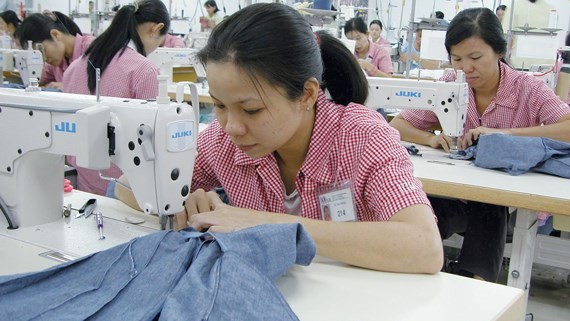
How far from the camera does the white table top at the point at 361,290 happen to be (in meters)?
1.11

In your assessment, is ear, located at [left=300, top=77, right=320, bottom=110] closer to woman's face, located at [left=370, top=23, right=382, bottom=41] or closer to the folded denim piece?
the folded denim piece

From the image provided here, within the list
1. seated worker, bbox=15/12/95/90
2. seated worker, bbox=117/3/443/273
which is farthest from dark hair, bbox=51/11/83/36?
seated worker, bbox=117/3/443/273

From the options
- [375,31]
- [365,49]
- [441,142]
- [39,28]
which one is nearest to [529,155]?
[441,142]

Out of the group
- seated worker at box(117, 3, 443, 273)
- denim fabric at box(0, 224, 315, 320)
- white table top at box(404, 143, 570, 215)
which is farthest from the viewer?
white table top at box(404, 143, 570, 215)

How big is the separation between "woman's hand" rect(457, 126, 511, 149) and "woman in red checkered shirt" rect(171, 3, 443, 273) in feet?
3.95

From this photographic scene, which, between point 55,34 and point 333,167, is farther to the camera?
point 55,34

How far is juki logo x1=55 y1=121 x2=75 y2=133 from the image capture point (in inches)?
56.1

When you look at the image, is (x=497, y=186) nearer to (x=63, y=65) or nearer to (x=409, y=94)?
(x=409, y=94)

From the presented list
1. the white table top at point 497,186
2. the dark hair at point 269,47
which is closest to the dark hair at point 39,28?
the white table top at point 497,186

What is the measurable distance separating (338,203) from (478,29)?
5.18 ft

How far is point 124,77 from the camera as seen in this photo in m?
2.91

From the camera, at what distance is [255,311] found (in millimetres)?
952

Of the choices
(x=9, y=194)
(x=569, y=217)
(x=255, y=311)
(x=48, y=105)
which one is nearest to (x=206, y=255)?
(x=255, y=311)

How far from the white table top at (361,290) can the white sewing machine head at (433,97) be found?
1.45 meters
